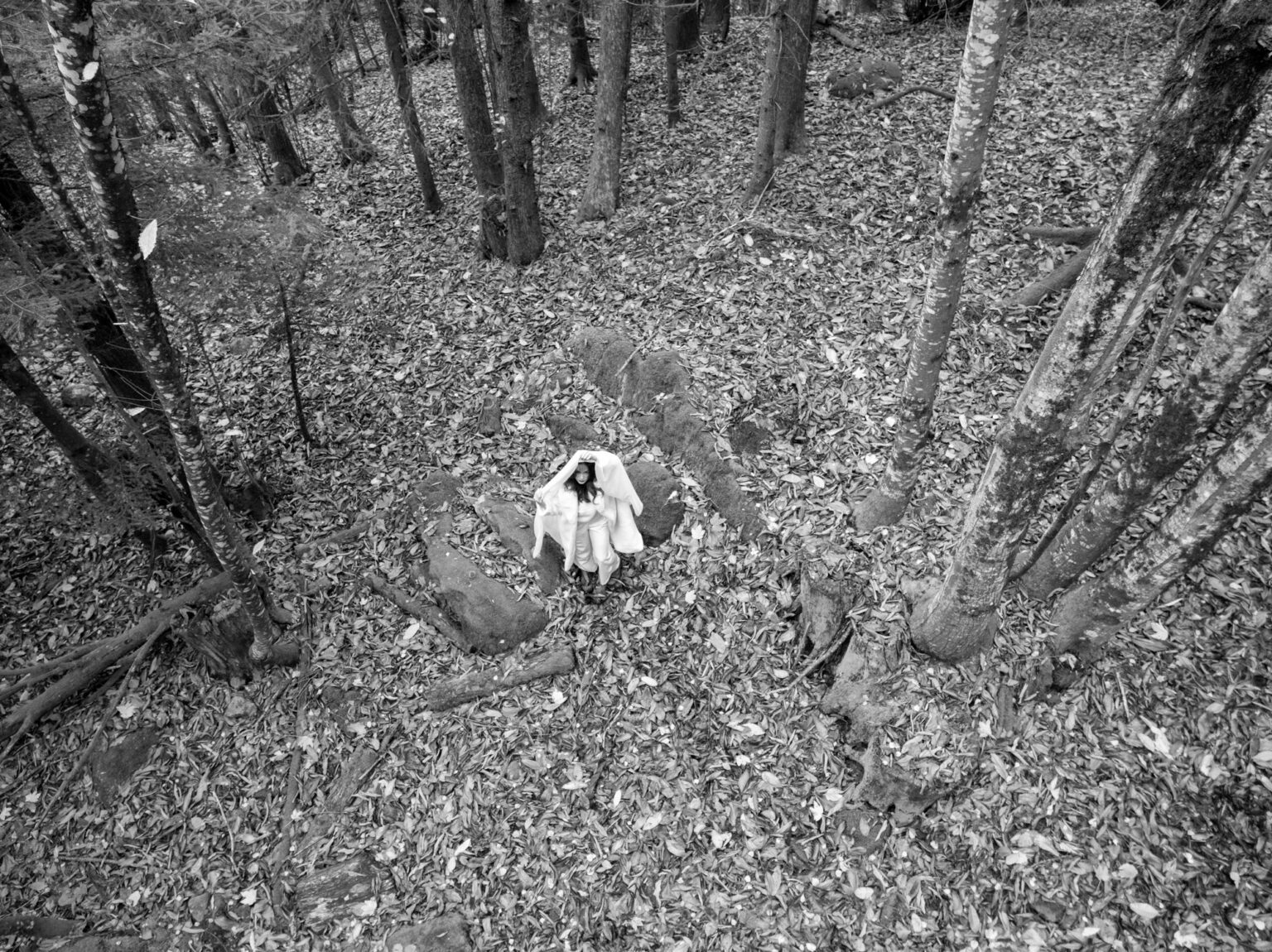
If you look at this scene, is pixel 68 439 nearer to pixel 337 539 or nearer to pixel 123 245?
pixel 337 539

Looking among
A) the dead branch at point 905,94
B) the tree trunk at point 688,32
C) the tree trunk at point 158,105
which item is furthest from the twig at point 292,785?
the tree trunk at point 688,32

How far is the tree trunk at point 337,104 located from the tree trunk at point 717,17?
288 inches

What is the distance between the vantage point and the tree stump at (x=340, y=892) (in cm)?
518

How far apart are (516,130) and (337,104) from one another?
5.96 m

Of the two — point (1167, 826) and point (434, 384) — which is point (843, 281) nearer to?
point (434, 384)

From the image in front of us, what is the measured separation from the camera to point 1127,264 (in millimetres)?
3432

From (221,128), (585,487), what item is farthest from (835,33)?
(221,128)

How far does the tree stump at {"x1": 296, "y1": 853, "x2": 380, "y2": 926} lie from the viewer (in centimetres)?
518

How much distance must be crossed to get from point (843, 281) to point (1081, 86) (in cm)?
566

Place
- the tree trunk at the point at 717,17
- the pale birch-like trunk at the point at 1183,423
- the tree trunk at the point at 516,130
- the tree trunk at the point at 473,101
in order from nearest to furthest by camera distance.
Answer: the pale birch-like trunk at the point at 1183,423
the tree trunk at the point at 516,130
the tree trunk at the point at 473,101
the tree trunk at the point at 717,17

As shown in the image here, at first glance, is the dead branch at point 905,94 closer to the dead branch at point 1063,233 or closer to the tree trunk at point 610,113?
the tree trunk at point 610,113

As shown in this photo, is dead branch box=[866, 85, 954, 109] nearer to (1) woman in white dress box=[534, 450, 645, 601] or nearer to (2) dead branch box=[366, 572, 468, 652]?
(1) woman in white dress box=[534, 450, 645, 601]

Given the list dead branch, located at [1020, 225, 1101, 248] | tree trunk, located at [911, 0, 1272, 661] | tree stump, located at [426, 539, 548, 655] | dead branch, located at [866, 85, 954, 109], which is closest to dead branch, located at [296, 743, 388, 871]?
tree stump, located at [426, 539, 548, 655]

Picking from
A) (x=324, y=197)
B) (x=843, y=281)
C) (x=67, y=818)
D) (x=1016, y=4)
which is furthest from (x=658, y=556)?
(x=324, y=197)
